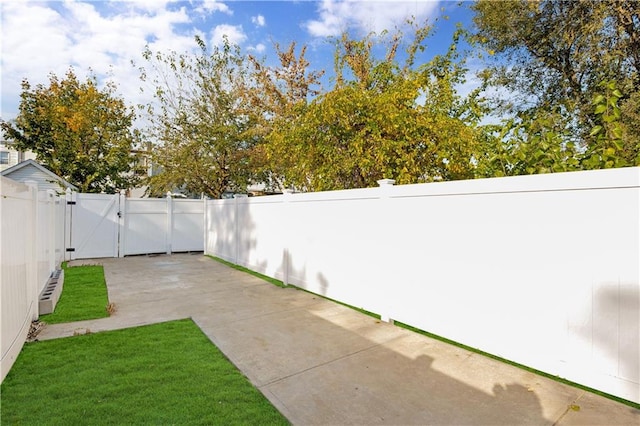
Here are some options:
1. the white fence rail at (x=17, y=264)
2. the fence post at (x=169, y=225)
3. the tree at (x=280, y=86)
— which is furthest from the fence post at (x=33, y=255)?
the tree at (x=280, y=86)

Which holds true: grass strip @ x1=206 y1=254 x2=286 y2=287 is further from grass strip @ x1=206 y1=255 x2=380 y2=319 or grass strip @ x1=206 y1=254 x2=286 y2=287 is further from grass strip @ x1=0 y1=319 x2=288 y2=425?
grass strip @ x1=0 y1=319 x2=288 y2=425

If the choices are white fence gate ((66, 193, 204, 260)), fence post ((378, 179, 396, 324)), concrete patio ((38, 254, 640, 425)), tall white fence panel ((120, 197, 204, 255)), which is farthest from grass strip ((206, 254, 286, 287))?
fence post ((378, 179, 396, 324))

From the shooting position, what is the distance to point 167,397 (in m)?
2.73

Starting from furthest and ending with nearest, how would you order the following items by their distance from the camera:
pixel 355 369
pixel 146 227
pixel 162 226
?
pixel 162 226 < pixel 146 227 < pixel 355 369

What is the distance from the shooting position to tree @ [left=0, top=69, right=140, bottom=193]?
52.7 ft

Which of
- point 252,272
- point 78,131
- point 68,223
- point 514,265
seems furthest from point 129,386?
point 78,131

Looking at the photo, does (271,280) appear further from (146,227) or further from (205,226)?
(146,227)

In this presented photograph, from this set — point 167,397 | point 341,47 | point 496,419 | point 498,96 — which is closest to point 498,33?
point 498,96

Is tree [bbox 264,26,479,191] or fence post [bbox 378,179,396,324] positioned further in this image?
tree [bbox 264,26,479,191]

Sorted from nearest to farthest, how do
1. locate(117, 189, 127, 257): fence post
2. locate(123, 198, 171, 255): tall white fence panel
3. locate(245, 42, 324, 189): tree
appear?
locate(117, 189, 127, 257): fence post < locate(123, 198, 171, 255): tall white fence panel < locate(245, 42, 324, 189): tree

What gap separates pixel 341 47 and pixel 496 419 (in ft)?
36.9

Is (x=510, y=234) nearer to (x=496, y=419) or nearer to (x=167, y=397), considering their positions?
(x=496, y=419)

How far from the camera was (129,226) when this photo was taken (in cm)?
1157

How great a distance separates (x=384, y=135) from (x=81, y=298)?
6.66 metres
